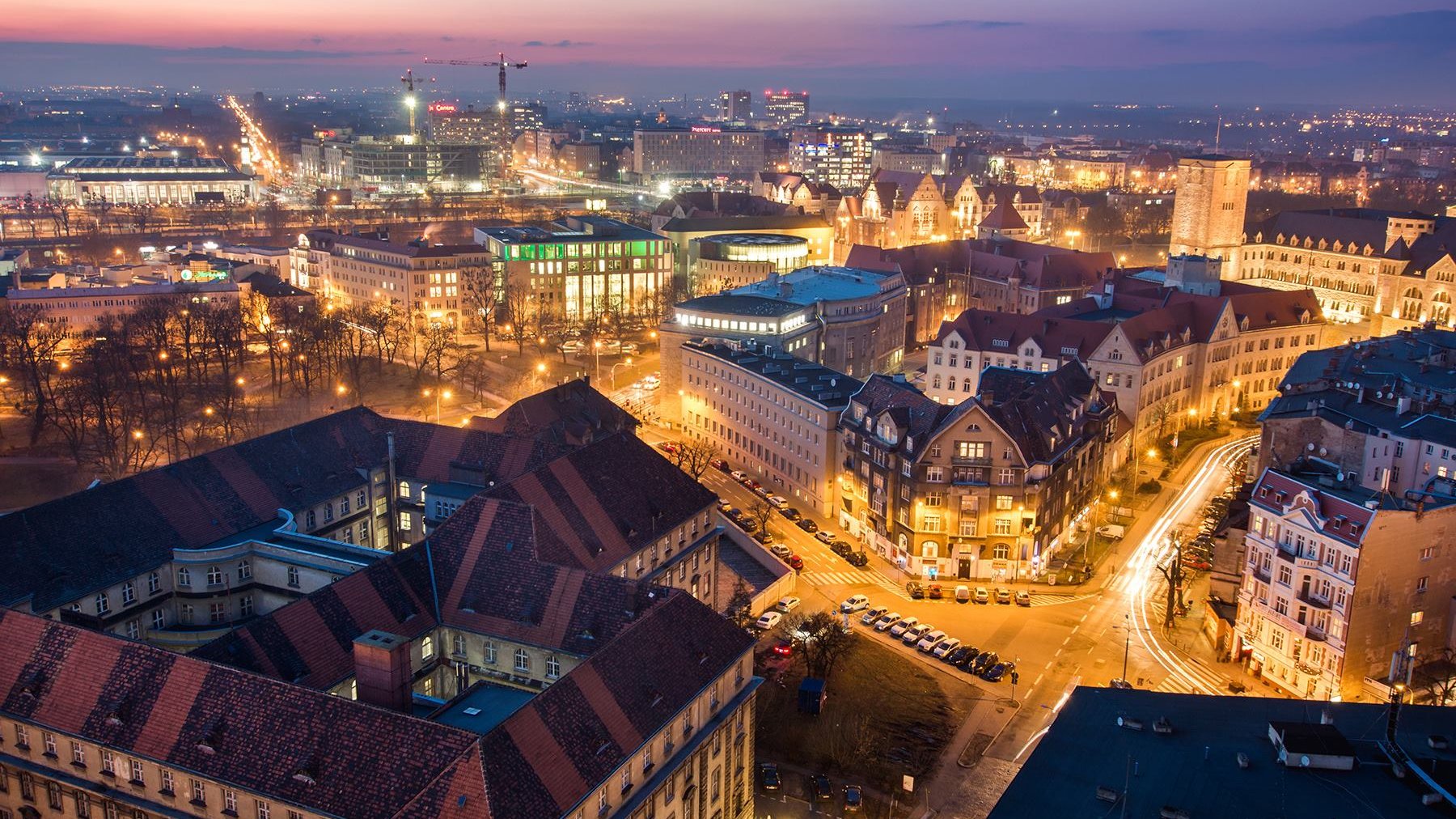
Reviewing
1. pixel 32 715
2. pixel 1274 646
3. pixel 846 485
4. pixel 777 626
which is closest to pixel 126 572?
pixel 32 715

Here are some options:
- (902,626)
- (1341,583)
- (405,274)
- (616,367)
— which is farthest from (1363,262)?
(405,274)

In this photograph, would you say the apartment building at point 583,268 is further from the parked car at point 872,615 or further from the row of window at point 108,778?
the row of window at point 108,778

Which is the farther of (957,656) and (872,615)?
(872,615)

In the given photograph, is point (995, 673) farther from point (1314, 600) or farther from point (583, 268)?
point (583, 268)

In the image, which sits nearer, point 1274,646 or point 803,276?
point 1274,646

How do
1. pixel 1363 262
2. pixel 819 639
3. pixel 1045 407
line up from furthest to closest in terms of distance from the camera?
pixel 1363 262 < pixel 1045 407 < pixel 819 639

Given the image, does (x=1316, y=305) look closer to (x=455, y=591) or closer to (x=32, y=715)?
(x=455, y=591)
